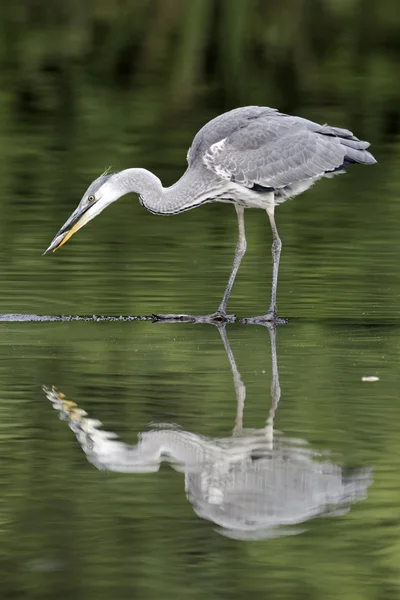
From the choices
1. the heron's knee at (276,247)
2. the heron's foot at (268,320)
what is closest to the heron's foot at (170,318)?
the heron's foot at (268,320)

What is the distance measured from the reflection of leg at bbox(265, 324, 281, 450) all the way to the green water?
0.03 m

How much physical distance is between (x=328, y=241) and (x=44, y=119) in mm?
11679

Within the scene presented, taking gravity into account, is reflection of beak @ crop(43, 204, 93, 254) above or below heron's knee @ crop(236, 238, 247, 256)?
above

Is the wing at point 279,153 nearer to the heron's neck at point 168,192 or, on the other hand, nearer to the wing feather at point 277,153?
the wing feather at point 277,153

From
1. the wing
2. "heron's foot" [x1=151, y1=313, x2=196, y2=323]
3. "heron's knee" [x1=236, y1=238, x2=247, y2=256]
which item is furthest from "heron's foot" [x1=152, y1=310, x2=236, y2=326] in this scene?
the wing

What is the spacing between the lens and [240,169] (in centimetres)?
1424

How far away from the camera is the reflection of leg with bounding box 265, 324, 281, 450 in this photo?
367 inches

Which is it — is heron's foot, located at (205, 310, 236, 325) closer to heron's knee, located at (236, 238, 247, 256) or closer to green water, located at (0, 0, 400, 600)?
green water, located at (0, 0, 400, 600)

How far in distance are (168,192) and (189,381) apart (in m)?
3.85

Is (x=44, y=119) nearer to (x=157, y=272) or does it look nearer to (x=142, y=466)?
(x=157, y=272)

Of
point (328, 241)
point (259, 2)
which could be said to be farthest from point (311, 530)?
point (259, 2)

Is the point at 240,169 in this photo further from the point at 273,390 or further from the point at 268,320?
the point at 273,390

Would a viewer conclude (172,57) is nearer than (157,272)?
No

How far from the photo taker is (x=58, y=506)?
25.8ft
